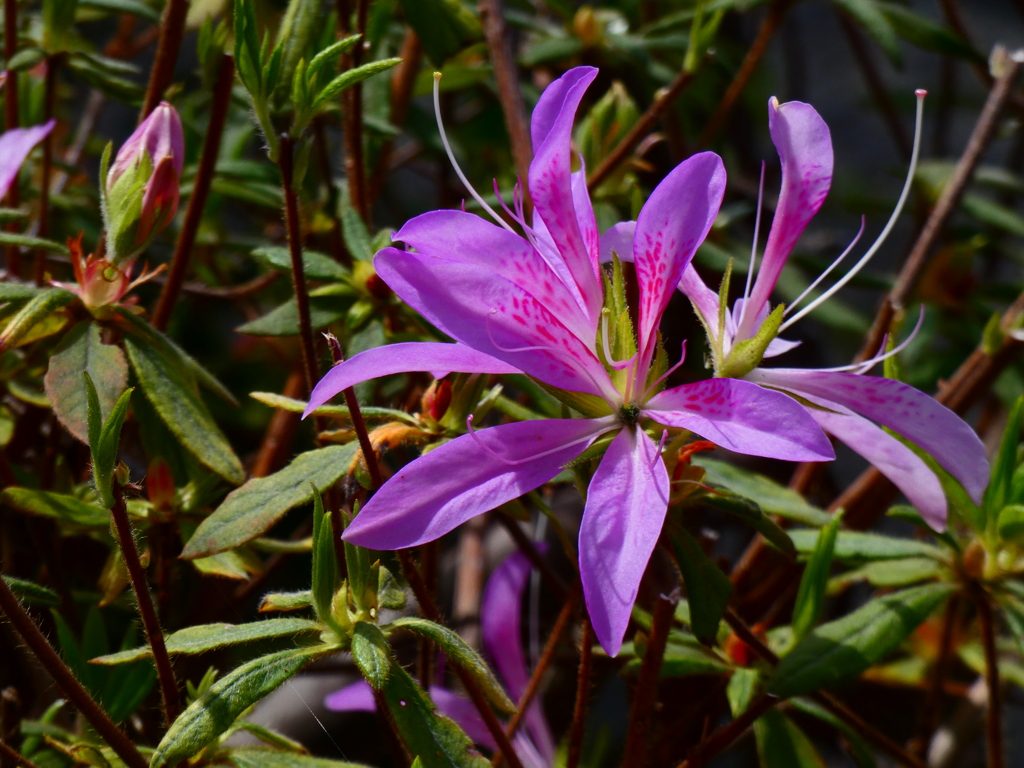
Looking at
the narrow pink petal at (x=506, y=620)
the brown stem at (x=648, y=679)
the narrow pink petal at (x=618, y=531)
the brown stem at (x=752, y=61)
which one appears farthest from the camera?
the brown stem at (x=752, y=61)

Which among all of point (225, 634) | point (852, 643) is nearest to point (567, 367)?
point (225, 634)

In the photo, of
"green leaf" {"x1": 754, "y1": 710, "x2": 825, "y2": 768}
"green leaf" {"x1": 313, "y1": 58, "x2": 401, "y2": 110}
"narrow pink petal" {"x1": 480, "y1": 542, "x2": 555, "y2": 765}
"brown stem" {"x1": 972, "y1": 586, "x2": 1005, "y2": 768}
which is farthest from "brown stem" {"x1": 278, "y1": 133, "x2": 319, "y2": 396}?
"brown stem" {"x1": 972, "y1": 586, "x2": 1005, "y2": 768}

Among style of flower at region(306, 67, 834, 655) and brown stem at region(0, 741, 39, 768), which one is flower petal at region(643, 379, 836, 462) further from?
brown stem at region(0, 741, 39, 768)

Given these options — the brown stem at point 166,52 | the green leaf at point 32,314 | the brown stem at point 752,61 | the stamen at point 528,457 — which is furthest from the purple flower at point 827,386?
the brown stem at point 752,61

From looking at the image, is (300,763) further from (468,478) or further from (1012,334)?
(1012,334)

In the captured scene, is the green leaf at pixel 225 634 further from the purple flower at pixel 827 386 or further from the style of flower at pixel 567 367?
the purple flower at pixel 827 386

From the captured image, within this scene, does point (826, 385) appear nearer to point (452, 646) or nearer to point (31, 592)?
point (452, 646)

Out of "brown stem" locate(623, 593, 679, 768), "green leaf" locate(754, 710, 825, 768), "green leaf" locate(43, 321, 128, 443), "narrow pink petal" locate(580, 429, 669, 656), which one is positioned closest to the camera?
"narrow pink petal" locate(580, 429, 669, 656)

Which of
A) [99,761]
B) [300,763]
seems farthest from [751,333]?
[99,761]
